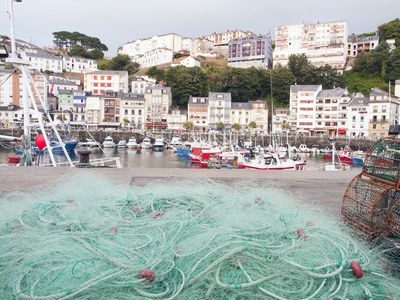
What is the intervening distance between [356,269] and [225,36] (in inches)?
4519

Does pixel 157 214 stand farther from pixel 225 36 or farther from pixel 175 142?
pixel 225 36

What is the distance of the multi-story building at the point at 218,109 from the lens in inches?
2388

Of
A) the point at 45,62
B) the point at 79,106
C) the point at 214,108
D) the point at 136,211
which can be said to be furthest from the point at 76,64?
the point at 136,211

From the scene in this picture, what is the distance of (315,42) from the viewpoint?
82562mm

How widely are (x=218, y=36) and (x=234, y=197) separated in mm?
115345

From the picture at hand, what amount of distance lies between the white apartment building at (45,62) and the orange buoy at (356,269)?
93069 mm

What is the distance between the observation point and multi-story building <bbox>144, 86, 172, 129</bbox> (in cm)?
6016

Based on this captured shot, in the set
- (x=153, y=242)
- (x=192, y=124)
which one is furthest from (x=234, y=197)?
(x=192, y=124)

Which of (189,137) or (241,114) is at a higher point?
(241,114)

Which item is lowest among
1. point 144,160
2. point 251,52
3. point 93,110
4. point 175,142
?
point 144,160

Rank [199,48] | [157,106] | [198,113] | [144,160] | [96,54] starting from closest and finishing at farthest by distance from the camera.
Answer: [144,160]
[157,106]
[198,113]
[199,48]
[96,54]

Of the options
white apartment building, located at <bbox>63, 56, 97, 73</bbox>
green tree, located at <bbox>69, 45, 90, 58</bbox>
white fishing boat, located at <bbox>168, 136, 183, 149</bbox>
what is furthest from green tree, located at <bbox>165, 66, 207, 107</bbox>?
green tree, located at <bbox>69, 45, 90, 58</bbox>

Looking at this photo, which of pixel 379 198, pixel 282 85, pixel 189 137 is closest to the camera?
pixel 379 198

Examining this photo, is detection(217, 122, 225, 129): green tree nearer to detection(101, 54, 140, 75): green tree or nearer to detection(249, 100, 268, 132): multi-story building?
detection(249, 100, 268, 132): multi-story building
